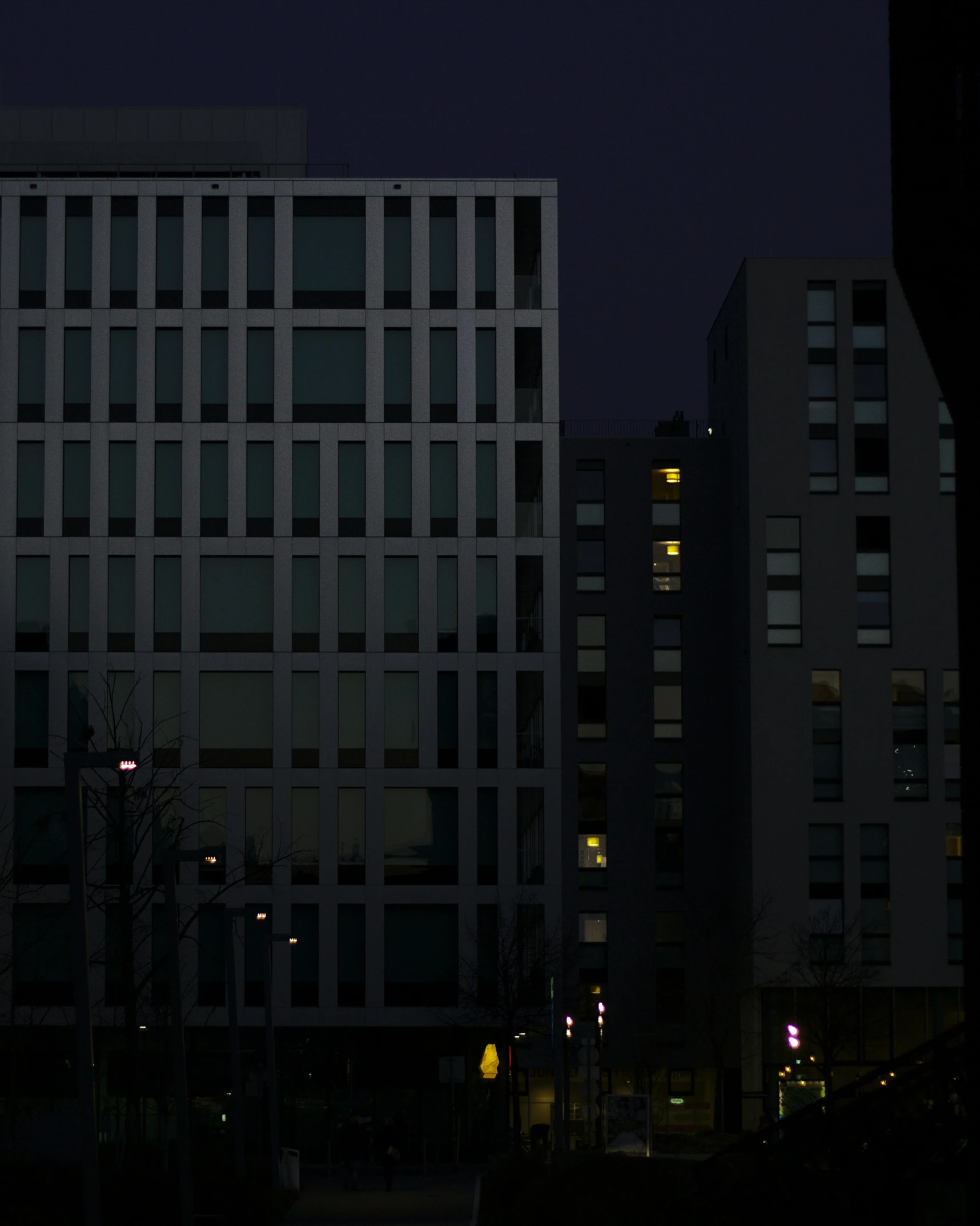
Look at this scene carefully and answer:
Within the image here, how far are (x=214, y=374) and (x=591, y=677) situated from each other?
75.3 feet

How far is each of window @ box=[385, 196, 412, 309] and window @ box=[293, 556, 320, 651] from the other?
9257 mm

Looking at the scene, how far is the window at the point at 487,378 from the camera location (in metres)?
66.8

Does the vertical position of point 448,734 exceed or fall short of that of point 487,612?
it falls short

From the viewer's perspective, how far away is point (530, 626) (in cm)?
6575

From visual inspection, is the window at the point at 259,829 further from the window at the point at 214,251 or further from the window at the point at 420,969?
the window at the point at 214,251

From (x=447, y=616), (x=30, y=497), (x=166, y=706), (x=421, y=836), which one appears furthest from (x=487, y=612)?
(x=30, y=497)

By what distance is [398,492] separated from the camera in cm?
6656

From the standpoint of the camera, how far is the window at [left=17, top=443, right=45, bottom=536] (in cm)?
6619

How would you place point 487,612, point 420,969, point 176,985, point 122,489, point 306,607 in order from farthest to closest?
point 122,489 < point 306,607 < point 487,612 < point 420,969 < point 176,985

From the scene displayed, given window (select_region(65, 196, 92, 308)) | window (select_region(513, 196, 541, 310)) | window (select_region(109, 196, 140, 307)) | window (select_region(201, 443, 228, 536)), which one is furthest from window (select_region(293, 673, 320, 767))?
window (select_region(65, 196, 92, 308))

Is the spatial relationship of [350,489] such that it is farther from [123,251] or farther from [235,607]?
[123,251]

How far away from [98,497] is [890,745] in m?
29.9

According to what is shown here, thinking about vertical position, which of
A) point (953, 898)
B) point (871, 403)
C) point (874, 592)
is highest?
point (871, 403)

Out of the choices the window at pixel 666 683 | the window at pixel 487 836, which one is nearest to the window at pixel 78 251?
the window at pixel 487 836
